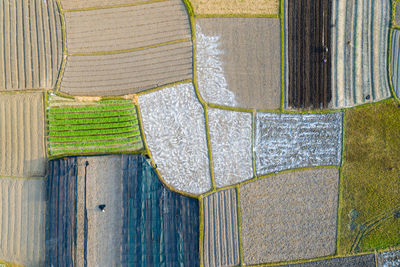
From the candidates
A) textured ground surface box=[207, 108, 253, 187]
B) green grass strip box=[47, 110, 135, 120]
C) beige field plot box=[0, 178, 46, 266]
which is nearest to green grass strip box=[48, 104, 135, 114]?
green grass strip box=[47, 110, 135, 120]

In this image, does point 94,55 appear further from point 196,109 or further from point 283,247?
point 283,247

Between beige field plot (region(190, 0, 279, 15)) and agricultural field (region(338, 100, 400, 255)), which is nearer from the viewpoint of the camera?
beige field plot (region(190, 0, 279, 15))

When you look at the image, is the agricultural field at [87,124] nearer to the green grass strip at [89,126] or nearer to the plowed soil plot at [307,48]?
the green grass strip at [89,126]

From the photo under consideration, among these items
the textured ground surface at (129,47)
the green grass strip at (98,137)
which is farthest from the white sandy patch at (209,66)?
the green grass strip at (98,137)

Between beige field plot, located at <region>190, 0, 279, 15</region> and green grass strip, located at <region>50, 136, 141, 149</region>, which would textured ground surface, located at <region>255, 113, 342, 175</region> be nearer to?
beige field plot, located at <region>190, 0, 279, 15</region>

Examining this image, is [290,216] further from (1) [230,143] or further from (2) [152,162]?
(2) [152,162]
